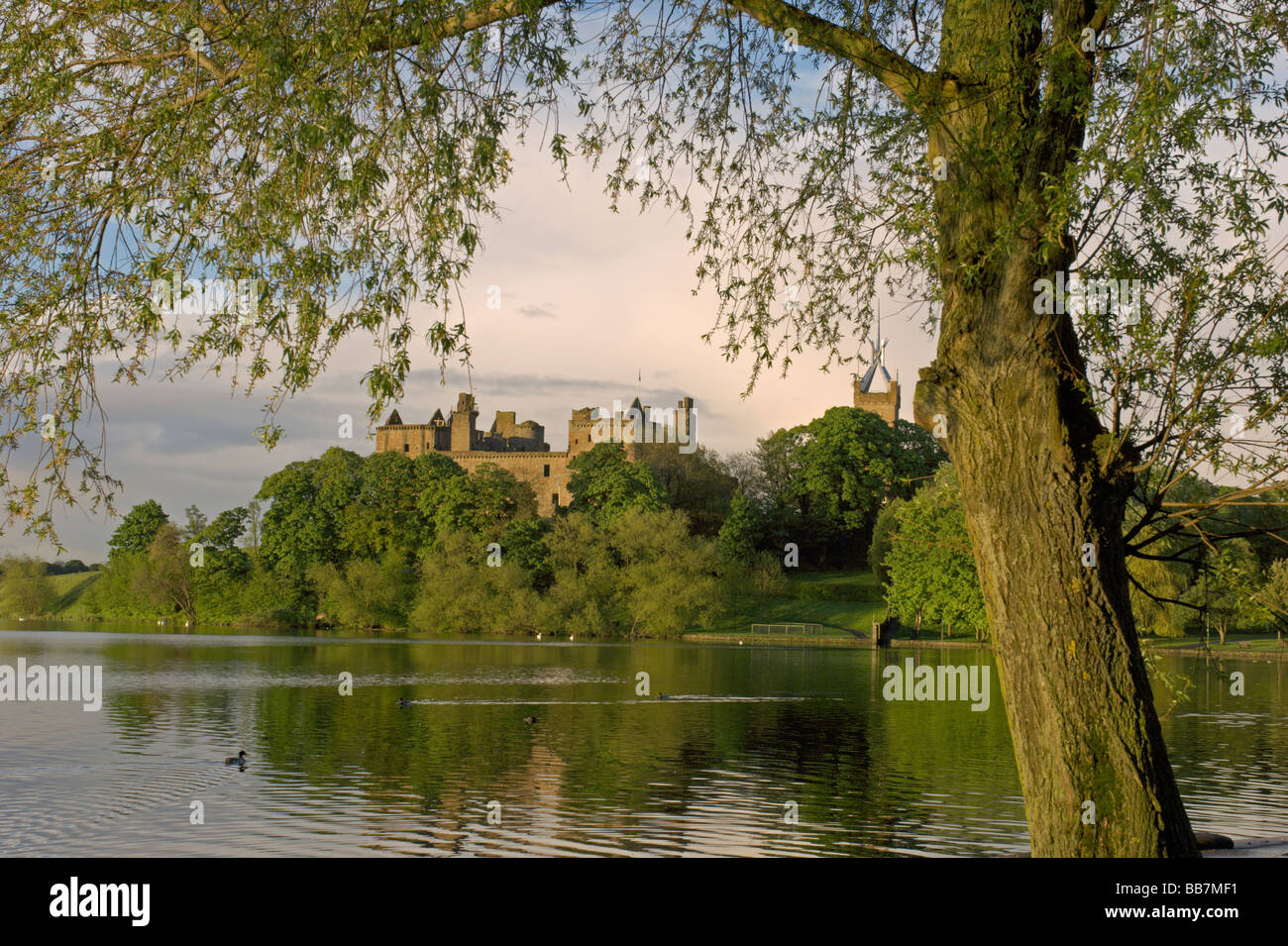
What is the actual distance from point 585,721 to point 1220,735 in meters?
14.1

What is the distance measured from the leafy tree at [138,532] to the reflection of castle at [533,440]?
25.1 metres

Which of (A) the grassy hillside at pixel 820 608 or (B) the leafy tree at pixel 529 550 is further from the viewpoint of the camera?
(B) the leafy tree at pixel 529 550

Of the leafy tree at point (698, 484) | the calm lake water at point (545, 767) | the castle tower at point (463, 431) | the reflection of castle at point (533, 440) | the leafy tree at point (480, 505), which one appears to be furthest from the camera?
the castle tower at point (463, 431)

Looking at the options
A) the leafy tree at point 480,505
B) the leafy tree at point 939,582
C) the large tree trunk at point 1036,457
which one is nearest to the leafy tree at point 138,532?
the leafy tree at point 480,505

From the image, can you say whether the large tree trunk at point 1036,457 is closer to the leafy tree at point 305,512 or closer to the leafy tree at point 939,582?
the leafy tree at point 939,582

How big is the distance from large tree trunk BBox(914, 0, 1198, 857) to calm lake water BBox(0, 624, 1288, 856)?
2.43 m

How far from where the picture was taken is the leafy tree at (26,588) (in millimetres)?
78188

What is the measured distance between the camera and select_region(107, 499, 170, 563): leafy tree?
2921 inches

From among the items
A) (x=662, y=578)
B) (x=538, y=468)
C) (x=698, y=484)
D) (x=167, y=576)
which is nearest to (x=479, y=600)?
(x=662, y=578)

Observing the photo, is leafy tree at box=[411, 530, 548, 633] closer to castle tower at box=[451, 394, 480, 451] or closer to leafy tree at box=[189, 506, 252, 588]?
leafy tree at box=[189, 506, 252, 588]

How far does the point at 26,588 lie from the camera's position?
7781 cm

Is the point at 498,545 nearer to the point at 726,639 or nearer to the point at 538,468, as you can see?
the point at 726,639
